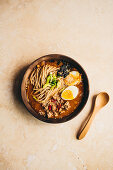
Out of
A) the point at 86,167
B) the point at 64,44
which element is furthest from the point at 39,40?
the point at 86,167

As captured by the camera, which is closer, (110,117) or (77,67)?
(77,67)

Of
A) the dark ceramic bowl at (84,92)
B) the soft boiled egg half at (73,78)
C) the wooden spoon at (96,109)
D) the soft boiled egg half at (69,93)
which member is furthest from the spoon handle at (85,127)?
the soft boiled egg half at (73,78)

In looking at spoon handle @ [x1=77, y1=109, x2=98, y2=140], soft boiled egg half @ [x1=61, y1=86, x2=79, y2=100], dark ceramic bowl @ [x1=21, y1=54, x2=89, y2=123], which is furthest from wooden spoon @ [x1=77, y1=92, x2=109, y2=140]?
soft boiled egg half @ [x1=61, y1=86, x2=79, y2=100]

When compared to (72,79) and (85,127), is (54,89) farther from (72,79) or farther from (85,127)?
(85,127)

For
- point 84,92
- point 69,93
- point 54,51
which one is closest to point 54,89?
point 69,93

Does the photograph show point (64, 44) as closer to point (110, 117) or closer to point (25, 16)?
point (25, 16)

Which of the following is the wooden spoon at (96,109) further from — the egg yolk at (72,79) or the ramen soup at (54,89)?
the egg yolk at (72,79)
